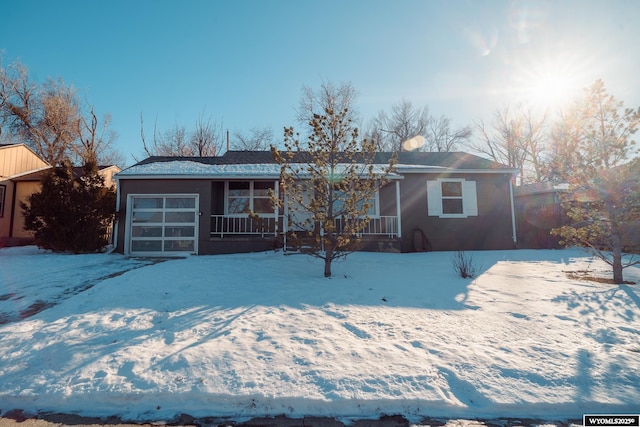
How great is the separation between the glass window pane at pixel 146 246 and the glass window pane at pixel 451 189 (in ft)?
33.5

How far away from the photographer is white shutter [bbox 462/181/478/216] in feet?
36.9

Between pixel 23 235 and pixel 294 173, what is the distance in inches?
581

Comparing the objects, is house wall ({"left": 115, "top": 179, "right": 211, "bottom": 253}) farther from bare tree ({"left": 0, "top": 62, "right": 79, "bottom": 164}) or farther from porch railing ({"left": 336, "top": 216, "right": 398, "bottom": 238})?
bare tree ({"left": 0, "top": 62, "right": 79, "bottom": 164})

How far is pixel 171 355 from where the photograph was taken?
3.08 meters

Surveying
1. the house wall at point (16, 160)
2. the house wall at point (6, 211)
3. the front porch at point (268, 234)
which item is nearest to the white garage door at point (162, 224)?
the front porch at point (268, 234)

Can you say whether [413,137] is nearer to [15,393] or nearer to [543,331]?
[543,331]

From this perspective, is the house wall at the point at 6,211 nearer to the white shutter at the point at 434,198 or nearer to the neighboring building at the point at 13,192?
the neighboring building at the point at 13,192

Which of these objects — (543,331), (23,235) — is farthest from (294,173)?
(23,235)

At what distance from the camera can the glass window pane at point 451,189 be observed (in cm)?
1137

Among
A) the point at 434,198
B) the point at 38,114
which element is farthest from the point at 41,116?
the point at 434,198

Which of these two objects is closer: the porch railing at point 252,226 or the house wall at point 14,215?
the porch railing at point 252,226

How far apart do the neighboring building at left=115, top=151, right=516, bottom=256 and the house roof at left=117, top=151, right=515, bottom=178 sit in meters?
0.04

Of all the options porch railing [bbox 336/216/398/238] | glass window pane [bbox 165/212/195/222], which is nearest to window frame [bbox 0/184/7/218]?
glass window pane [bbox 165/212/195/222]

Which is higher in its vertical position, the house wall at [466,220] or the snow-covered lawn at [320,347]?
the house wall at [466,220]
